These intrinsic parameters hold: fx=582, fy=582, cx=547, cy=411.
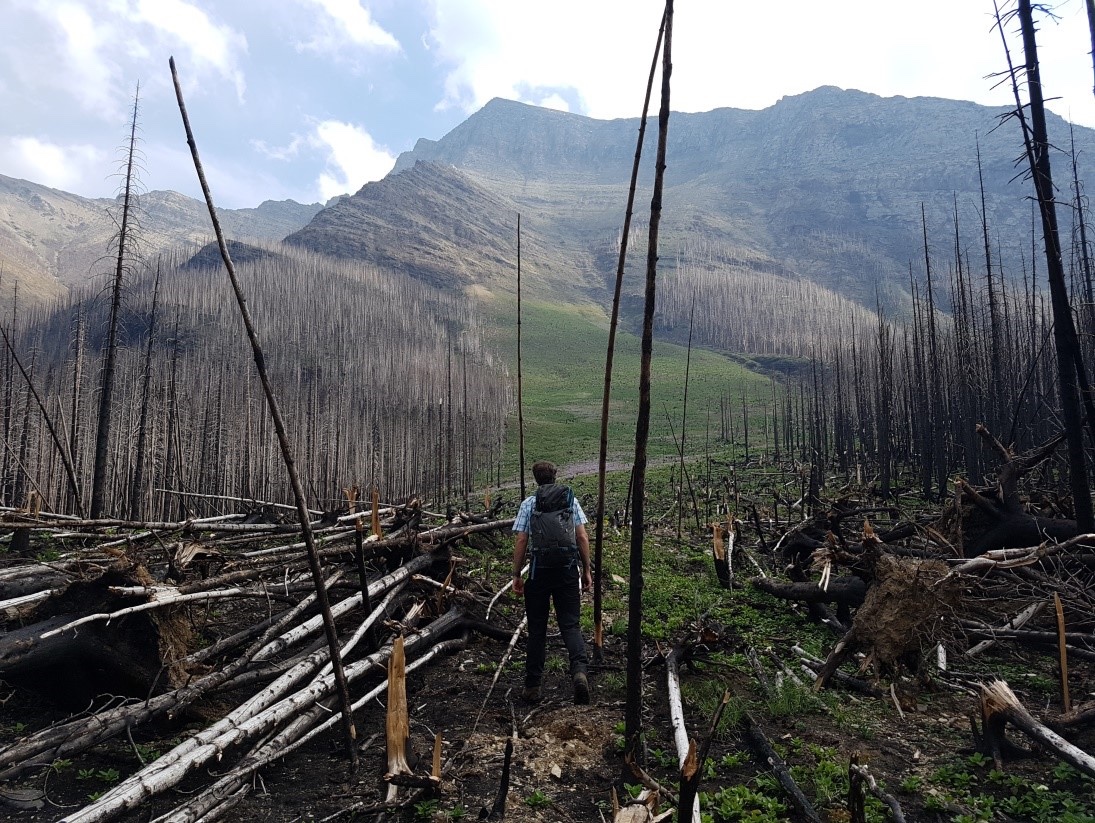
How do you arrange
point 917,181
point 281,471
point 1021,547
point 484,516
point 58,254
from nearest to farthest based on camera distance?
point 1021,547 < point 484,516 < point 281,471 < point 58,254 < point 917,181

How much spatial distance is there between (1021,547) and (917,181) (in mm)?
228777

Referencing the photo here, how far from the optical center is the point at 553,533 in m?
6.16

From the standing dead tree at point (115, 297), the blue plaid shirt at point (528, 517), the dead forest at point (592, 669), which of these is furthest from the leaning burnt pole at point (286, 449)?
the standing dead tree at point (115, 297)


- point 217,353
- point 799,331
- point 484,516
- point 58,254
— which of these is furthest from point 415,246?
point 484,516

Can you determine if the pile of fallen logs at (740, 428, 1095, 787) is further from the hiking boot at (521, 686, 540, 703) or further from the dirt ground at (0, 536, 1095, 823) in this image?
the hiking boot at (521, 686, 540, 703)

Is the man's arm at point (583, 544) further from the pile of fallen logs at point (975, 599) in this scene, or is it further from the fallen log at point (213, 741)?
the pile of fallen logs at point (975, 599)

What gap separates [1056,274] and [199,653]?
11907 mm

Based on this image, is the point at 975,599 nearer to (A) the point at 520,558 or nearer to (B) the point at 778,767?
(B) the point at 778,767

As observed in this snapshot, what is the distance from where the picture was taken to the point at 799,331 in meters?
120

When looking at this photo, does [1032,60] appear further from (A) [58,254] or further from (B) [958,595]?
(A) [58,254]

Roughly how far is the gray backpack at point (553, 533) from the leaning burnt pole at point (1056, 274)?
681 centimetres

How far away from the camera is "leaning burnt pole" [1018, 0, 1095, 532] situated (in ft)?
27.1

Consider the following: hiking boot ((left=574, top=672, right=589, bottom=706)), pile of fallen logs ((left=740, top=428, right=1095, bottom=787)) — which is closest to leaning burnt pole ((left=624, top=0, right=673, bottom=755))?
hiking boot ((left=574, top=672, right=589, bottom=706))

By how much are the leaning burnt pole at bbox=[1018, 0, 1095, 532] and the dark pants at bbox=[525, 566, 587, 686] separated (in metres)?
6.86
